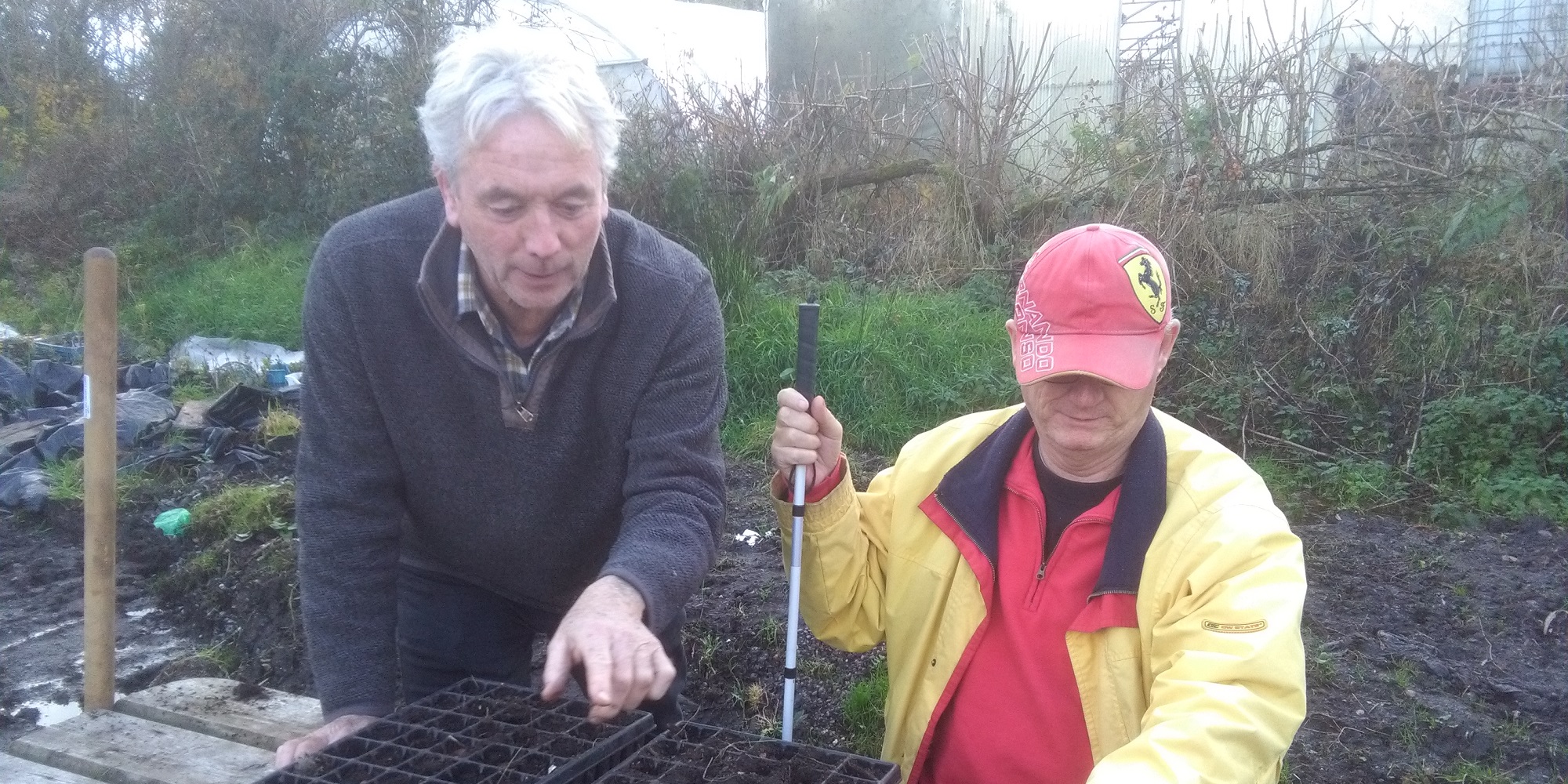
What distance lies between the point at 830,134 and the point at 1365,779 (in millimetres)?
6310

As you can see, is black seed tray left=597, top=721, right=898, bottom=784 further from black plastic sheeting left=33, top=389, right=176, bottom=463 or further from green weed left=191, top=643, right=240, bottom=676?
black plastic sheeting left=33, top=389, right=176, bottom=463

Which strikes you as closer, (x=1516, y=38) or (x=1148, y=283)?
(x=1148, y=283)

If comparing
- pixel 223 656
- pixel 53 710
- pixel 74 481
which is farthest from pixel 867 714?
pixel 74 481

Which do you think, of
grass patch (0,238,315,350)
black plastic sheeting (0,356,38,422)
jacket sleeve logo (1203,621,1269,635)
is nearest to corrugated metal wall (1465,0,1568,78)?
jacket sleeve logo (1203,621,1269,635)

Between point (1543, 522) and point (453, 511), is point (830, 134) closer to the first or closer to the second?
point (1543, 522)

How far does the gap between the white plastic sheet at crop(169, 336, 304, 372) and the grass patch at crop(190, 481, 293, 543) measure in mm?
2576

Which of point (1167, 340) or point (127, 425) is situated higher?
point (1167, 340)

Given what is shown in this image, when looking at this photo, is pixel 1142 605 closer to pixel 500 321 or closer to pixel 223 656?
pixel 500 321

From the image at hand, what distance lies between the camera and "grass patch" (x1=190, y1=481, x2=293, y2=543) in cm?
493

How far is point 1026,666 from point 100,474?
7.48 ft

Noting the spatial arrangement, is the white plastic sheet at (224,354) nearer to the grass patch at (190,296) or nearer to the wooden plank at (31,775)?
the grass patch at (190,296)

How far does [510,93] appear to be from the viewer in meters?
1.88

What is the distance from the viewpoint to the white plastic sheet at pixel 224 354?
7723 millimetres

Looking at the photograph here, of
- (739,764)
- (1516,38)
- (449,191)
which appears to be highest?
(1516,38)
